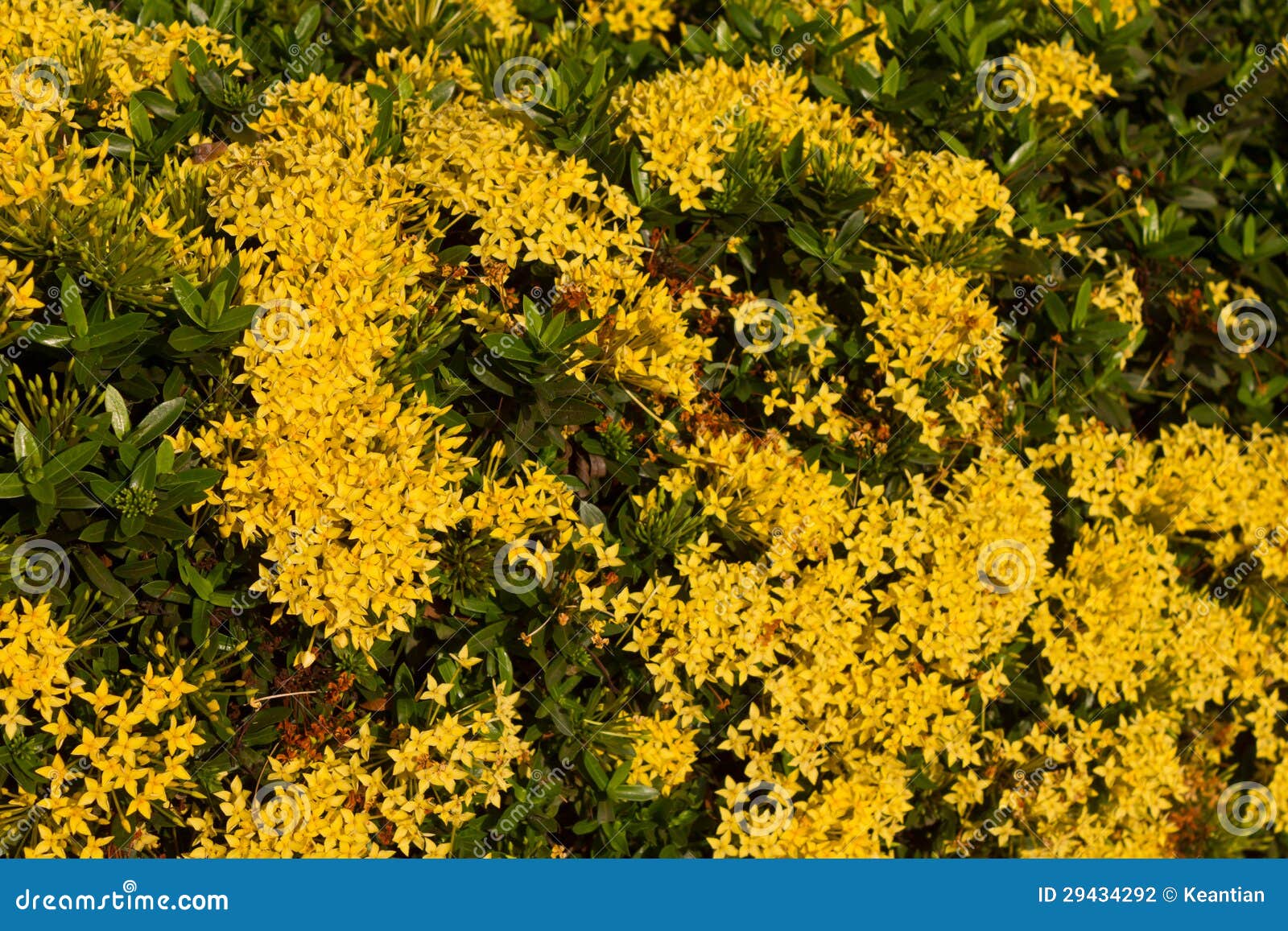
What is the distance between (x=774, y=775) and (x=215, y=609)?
176 centimetres

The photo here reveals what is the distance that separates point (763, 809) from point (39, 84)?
3.00 meters

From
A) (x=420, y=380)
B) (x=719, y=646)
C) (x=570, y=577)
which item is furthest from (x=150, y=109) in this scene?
(x=719, y=646)

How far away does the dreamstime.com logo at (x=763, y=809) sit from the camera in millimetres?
3627

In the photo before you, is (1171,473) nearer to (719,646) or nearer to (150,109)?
(719,646)
